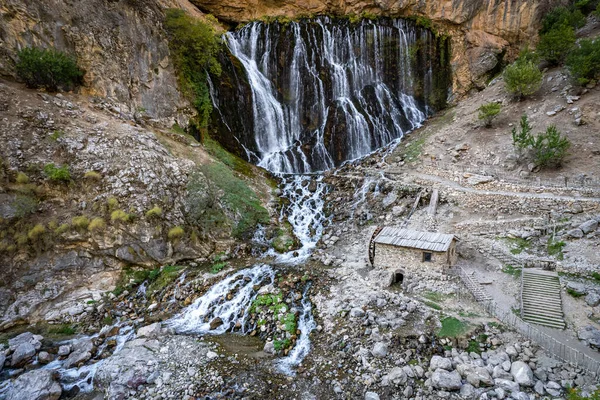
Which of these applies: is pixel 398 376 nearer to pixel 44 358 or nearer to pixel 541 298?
pixel 541 298

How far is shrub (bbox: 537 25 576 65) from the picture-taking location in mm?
30156

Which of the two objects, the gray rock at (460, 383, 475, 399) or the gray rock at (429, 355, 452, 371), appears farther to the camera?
the gray rock at (429, 355, 452, 371)

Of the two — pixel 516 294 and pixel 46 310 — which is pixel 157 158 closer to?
pixel 46 310

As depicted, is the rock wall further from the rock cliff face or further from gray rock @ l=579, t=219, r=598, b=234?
gray rock @ l=579, t=219, r=598, b=234

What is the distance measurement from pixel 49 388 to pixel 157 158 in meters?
13.9

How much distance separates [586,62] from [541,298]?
2317 centimetres

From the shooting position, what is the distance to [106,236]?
18938 mm

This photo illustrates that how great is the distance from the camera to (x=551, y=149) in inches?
936

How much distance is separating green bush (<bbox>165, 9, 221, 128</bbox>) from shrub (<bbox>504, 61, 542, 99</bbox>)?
27175mm

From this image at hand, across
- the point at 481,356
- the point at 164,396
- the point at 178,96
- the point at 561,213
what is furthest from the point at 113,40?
the point at 561,213

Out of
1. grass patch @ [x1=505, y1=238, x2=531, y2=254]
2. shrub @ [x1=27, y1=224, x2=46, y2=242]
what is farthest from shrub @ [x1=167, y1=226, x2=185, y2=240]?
grass patch @ [x1=505, y1=238, x2=531, y2=254]

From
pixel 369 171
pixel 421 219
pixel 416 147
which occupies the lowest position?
pixel 421 219

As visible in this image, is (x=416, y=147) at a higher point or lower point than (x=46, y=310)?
higher

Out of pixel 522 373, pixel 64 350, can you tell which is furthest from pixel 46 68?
pixel 522 373
